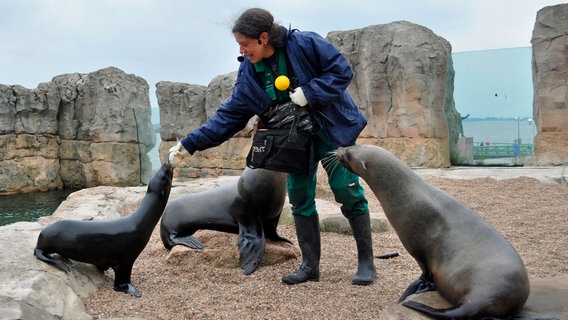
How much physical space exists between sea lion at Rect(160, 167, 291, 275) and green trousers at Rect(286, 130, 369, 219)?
649 mm

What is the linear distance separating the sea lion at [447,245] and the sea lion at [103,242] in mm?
1271

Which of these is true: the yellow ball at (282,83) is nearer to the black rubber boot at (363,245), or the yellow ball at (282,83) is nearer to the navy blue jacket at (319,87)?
the navy blue jacket at (319,87)

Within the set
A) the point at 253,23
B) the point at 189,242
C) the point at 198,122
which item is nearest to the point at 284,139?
the point at 253,23

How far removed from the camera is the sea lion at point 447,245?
236 centimetres

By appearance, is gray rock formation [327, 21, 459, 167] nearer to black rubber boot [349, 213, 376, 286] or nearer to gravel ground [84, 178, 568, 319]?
gravel ground [84, 178, 568, 319]

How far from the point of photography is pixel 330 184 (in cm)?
339

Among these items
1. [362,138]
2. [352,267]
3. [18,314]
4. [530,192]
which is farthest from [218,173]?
[18,314]

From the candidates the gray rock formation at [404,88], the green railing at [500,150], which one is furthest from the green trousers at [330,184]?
the green railing at [500,150]

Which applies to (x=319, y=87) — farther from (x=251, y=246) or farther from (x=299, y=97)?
(x=251, y=246)

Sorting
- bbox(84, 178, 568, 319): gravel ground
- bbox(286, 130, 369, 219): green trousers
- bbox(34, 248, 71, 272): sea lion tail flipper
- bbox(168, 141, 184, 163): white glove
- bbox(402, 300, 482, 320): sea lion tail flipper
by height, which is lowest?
bbox(84, 178, 568, 319): gravel ground

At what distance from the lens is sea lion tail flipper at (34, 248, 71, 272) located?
3111 mm

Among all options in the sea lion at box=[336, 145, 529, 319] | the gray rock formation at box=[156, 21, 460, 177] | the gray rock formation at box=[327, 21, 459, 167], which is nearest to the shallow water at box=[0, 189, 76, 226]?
the gray rock formation at box=[156, 21, 460, 177]

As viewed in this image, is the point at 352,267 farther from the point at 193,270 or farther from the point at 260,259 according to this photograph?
the point at 193,270

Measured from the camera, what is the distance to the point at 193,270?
3766 millimetres
